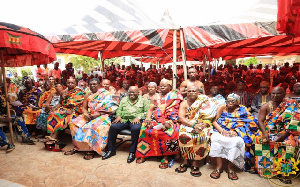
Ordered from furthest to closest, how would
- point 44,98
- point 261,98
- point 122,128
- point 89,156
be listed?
point 44,98 < point 261,98 < point 122,128 < point 89,156

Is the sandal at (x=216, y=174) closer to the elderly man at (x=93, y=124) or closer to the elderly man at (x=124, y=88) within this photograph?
the elderly man at (x=93, y=124)

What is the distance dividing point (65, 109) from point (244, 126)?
12.9ft

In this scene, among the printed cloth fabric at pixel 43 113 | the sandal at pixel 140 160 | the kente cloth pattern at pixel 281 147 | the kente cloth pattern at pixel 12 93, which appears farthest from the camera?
the kente cloth pattern at pixel 12 93

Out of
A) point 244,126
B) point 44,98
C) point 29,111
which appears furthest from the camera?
point 44,98

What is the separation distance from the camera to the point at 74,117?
4.66 metres

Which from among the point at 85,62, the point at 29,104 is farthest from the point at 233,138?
the point at 85,62

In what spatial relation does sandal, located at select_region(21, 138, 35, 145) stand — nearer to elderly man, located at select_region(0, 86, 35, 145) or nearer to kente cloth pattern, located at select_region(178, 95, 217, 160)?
elderly man, located at select_region(0, 86, 35, 145)

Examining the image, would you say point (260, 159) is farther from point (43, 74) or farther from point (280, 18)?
point (43, 74)

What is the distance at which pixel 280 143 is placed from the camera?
9.78 ft

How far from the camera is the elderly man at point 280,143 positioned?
2951mm

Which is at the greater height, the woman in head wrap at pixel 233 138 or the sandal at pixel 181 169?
the woman in head wrap at pixel 233 138

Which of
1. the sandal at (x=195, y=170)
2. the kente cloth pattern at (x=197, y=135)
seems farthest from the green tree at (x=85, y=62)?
the sandal at (x=195, y=170)

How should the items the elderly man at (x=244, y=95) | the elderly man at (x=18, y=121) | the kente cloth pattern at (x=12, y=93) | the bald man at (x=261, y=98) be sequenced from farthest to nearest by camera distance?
the kente cloth pattern at (x=12, y=93) < the elderly man at (x=244, y=95) < the elderly man at (x=18, y=121) < the bald man at (x=261, y=98)

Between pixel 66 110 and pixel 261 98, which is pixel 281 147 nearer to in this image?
pixel 261 98
